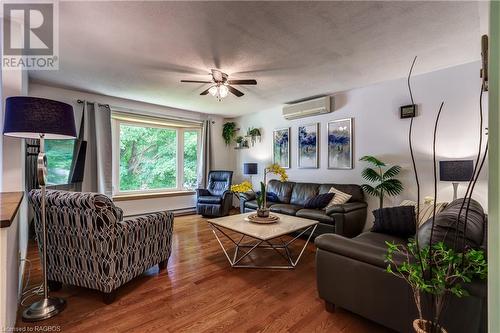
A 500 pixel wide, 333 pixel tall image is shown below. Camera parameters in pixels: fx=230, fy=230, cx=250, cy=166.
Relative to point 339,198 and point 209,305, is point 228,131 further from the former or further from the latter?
point 209,305

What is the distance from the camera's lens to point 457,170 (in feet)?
8.54

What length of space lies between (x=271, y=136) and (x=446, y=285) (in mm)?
4506

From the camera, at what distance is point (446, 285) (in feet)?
3.55

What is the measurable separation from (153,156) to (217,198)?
1795mm

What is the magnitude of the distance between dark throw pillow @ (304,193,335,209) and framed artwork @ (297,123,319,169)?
0.86m

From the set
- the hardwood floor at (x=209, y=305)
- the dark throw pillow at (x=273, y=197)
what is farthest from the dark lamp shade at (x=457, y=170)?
the dark throw pillow at (x=273, y=197)

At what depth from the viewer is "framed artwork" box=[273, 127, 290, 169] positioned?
5.02 metres

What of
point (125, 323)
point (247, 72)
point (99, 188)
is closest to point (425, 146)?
point (247, 72)

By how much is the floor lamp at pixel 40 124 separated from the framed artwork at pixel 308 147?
3788 mm

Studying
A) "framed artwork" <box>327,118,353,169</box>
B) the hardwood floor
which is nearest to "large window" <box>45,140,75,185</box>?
the hardwood floor

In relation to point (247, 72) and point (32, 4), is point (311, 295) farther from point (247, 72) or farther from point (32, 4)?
point (32, 4)

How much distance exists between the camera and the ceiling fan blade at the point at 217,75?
3033mm

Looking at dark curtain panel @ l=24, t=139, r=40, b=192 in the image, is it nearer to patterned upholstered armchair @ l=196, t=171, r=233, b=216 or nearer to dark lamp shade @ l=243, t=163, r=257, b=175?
patterned upholstered armchair @ l=196, t=171, r=233, b=216

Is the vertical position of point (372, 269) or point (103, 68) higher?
point (103, 68)
